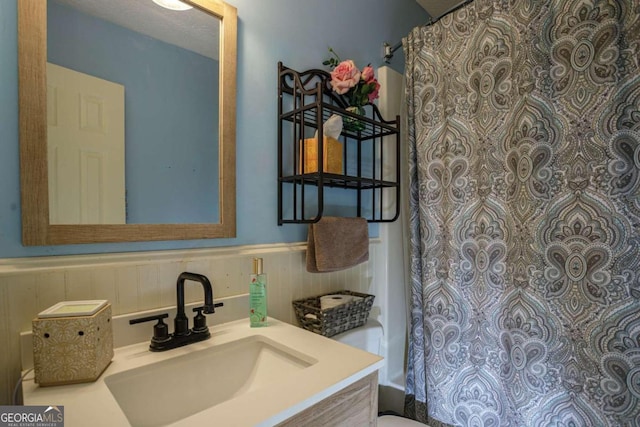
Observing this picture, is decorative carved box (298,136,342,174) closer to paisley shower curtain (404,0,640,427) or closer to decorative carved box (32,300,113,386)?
paisley shower curtain (404,0,640,427)

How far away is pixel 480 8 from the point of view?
46.3 inches

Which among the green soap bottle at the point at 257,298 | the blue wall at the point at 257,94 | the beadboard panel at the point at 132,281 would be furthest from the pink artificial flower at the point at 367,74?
the green soap bottle at the point at 257,298

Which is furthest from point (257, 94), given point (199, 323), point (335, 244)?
point (199, 323)

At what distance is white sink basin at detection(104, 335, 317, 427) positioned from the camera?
2.08ft

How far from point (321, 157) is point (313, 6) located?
27.9 inches

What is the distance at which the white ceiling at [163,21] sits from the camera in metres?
0.75

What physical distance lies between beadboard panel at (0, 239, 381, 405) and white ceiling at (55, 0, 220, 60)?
62 cm

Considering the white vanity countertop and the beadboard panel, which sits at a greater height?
the beadboard panel

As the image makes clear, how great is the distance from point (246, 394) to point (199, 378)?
0.91ft

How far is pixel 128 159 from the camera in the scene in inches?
30.7

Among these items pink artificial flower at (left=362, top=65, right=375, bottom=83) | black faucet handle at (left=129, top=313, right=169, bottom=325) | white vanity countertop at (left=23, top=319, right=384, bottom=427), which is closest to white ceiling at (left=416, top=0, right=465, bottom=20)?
pink artificial flower at (left=362, top=65, right=375, bottom=83)

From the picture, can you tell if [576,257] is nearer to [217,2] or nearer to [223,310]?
[223,310]

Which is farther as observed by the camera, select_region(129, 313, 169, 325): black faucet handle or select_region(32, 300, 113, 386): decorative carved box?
select_region(129, 313, 169, 325): black faucet handle

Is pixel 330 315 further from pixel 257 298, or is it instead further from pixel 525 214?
pixel 525 214
